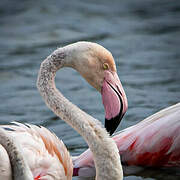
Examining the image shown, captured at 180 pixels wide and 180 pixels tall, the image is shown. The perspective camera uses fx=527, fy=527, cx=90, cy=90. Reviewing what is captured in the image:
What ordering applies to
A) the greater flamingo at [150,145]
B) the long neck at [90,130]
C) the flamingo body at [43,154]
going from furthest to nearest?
1. the greater flamingo at [150,145]
2. the flamingo body at [43,154]
3. the long neck at [90,130]

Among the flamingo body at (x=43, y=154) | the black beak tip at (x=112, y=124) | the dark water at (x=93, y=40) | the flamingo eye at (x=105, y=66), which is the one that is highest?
the flamingo eye at (x=105, y=66)

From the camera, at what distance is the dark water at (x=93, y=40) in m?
6.98

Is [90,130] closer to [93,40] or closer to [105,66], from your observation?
[105,66]

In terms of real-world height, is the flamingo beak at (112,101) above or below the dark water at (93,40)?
above

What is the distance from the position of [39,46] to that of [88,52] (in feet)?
18.6

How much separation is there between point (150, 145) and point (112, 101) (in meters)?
1.04

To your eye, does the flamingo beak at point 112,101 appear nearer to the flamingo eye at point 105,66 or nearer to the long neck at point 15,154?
the flamingo eye at point 105,66

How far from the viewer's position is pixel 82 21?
11.0 metres

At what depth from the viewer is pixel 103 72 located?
4.15 metres

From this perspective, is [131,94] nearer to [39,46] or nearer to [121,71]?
[121,71]

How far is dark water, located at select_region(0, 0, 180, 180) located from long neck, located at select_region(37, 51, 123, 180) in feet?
3.02

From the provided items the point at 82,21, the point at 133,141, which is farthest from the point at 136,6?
the point at 133,141

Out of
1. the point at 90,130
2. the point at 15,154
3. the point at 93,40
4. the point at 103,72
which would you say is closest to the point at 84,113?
the point at 90,130

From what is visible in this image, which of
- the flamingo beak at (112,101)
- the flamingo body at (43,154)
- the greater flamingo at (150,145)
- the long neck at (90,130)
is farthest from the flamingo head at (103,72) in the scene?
the greater flamingo at (150,145)
